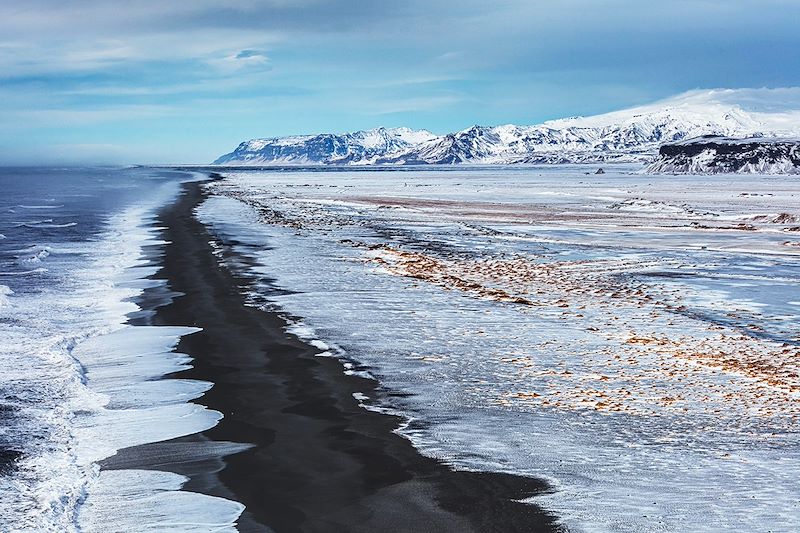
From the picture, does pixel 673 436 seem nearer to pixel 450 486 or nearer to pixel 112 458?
pixel 450 486

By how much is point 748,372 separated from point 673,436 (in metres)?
3.76

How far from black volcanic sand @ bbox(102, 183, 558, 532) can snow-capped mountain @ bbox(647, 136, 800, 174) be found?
555ft

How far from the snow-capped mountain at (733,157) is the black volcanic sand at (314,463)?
6661 inches

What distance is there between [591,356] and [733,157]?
18396 cm

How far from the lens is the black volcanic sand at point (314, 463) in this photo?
7445 millimetres

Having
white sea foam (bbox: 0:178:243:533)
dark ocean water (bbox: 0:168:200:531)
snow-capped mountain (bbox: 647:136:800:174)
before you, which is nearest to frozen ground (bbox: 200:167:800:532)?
white sea foam (bbox: 0:178:243:533)

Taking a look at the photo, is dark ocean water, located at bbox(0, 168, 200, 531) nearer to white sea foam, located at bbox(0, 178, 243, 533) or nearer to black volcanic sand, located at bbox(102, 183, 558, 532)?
white sea foam, located at bbox(0, 178, 243, 533)

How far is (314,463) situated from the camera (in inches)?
350

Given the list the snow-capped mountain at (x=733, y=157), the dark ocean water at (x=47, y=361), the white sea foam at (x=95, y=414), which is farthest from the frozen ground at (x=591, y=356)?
the snow-capped mountain at (x=733, y=157)

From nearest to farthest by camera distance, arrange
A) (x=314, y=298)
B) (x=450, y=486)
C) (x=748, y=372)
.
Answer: (x=450, y=486), (x=748, y=372), (x=314, y=298)

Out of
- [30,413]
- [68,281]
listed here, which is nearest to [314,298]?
[68,281]

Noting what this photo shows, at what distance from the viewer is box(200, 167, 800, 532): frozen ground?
840cm

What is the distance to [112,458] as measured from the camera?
29.5ft

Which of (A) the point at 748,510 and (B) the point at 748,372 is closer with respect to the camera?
(A) the point at 748,510
